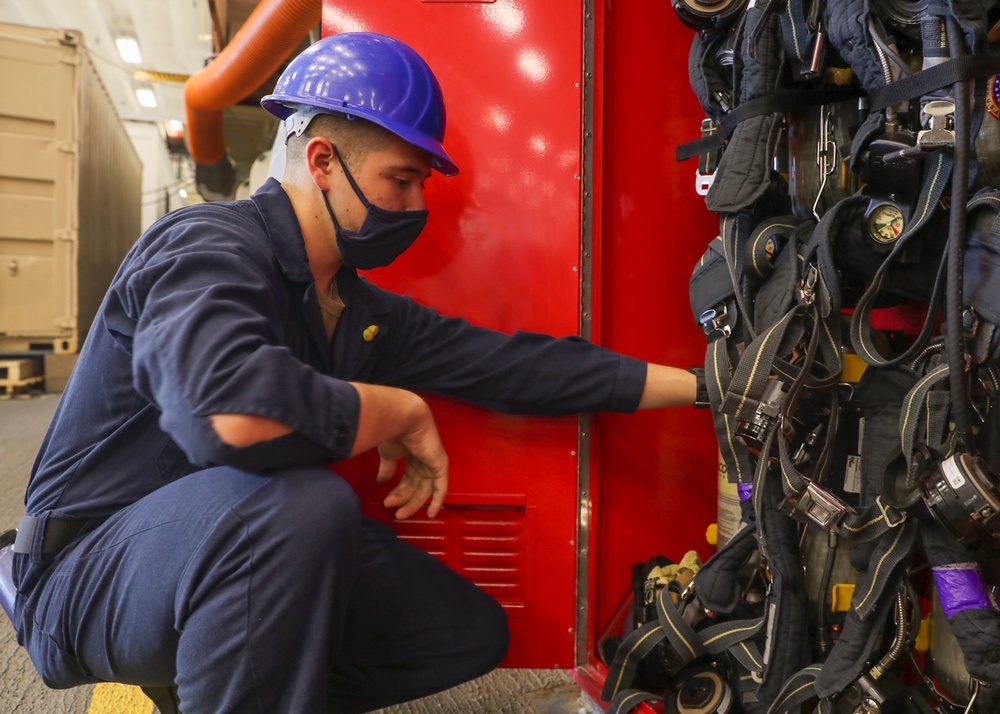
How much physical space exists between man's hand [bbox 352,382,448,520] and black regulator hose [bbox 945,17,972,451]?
2.89ft

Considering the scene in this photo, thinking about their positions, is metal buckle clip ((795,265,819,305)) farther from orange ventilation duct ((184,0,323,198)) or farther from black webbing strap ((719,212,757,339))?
orange ventilation duct ((184,0,323,198))

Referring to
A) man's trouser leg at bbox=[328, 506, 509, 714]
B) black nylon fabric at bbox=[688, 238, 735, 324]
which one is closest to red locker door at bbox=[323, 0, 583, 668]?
man's trouser leg at bbox=[328, 506, 509, 714]

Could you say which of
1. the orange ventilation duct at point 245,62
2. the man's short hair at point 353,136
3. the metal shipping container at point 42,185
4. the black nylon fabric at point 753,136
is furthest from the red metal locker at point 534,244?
the metal shipping container at point 42,185

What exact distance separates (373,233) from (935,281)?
1.03m

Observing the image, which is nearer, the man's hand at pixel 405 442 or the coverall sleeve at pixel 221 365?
Result: the coverall sleeve at pixel 221 365

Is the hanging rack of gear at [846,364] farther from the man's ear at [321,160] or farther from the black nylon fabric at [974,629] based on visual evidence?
the man's ear at [321,160]

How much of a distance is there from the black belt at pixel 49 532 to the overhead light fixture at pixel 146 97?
48.8 ft

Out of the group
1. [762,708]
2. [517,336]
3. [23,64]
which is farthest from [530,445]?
[23,64]

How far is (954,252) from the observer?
1.05 metres

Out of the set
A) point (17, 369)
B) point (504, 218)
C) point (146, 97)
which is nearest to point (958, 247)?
point (504, 218)

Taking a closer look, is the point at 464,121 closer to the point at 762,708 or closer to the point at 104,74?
the point at 762,708

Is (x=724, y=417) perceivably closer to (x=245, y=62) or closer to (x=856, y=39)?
(x=856, y=39)

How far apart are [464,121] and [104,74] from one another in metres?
14.0

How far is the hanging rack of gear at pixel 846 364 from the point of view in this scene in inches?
42.9
